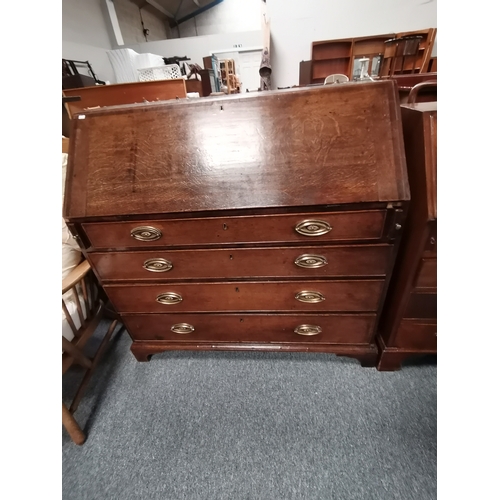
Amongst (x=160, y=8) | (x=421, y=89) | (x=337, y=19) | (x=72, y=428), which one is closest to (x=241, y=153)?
(x=421, y=89)

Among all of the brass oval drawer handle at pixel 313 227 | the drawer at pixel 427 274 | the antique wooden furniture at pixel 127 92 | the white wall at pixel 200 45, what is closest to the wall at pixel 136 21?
the white wall at pixel 200 45

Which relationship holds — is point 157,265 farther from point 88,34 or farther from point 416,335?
point 88,34

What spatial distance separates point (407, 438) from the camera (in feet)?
3.10

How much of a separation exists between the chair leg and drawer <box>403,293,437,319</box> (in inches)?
58.5

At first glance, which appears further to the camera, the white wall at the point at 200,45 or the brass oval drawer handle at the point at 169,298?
the white wall at the point at 200,45

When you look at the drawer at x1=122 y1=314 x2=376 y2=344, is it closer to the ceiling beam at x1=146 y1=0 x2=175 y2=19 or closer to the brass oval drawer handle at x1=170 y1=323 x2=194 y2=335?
the brass oval drawer handle at x1=170 y1=323 x2=194 y2=335

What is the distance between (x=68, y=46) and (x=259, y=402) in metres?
5.22

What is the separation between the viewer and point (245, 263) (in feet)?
3.11

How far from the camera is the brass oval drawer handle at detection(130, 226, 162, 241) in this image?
0.88m

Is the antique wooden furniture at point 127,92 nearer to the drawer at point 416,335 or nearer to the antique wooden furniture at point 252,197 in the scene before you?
the antique wooden furniture at point 252,197

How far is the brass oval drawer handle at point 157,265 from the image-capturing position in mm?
967

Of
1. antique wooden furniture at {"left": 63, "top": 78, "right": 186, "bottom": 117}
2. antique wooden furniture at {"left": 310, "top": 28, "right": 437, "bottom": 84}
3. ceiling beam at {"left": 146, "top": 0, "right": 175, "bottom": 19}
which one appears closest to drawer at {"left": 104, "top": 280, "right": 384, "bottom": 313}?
antique wooden furniture at {"left": 63, "top": 78, "right": 186, "bottom": 117}

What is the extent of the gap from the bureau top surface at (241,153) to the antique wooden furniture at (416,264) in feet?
0.23
